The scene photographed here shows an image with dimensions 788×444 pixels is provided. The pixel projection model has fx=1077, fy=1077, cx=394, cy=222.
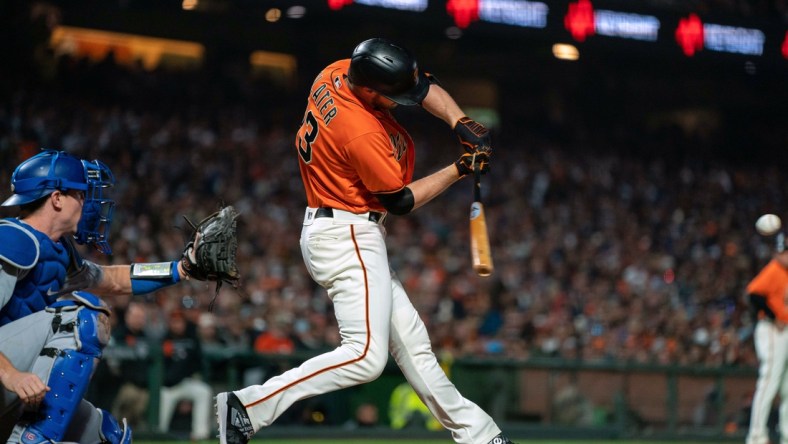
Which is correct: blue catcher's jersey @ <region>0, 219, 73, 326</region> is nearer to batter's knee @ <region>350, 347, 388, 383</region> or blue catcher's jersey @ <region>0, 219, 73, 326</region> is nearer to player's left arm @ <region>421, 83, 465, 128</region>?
batter's knee @ <region>350, 347, 388, 383</region>

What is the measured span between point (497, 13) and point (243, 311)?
4.58 metres

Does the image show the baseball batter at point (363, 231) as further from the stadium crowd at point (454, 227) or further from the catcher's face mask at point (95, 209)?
the stadium crowd at point (454, 227)

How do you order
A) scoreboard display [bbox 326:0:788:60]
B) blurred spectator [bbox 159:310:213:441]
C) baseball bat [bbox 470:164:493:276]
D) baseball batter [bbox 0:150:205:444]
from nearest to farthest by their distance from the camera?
baseball batter [bbox 0:150:205:444]
baseball bat [bbox 470:164:493:276]
blurred spectator [bbox 159:310:213:441]
scoreboard display [bbox 326:0:788:60]

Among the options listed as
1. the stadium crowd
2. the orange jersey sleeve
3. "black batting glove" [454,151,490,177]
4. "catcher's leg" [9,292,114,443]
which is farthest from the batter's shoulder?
the orange jersey sleeve

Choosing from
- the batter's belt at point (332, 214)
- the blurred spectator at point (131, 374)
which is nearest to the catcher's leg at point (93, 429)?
the batter's belt at point (332, 214)

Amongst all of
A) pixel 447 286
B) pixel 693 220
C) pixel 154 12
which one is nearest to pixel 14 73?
pixel 154 12

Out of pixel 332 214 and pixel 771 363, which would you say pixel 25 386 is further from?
pixel 771 363

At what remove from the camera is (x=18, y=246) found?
3.55 meters

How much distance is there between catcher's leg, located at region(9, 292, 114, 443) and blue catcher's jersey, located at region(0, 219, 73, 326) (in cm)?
10

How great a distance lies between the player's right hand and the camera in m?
3.48

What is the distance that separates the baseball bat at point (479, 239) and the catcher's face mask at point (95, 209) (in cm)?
141

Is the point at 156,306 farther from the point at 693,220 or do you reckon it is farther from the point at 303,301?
the point at 693,220

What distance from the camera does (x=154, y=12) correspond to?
1659 cm

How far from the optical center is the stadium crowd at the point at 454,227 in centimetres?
1105
